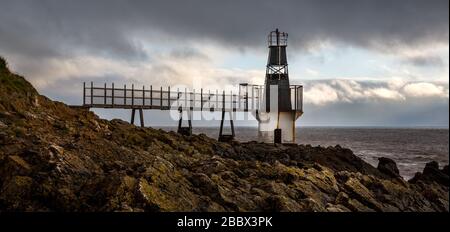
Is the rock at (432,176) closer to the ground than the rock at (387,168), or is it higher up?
closer to the ground

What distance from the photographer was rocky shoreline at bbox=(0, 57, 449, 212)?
11.3 metres

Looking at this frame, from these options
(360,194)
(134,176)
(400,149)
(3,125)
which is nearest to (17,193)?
(134,176)

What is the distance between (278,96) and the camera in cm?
3853

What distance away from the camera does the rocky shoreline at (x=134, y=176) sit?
11.3 meters

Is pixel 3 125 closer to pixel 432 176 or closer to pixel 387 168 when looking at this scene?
pixel 387 168

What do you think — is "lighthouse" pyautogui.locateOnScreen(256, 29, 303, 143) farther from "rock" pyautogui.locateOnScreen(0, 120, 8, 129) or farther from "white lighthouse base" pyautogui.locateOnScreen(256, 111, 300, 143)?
"rock" pyautogui.locateOnScreen(0, 120, 8, 129)

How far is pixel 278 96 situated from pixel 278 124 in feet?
7.63

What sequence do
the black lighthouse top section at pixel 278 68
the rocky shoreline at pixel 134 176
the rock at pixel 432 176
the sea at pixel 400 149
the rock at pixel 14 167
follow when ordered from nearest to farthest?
the rocky shoreline at pixel 134 176 → the rock at pixel 14 167 → the rock at pixel 432 176 → the black lighthouse top section at pixel 278 68 → the sea at pixel 400 149

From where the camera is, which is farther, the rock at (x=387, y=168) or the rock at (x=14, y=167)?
the rock at (x=387, y=168)

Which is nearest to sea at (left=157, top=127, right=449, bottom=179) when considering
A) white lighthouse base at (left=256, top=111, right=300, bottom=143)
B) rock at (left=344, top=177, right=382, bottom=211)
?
white lighthouse base at (left=256, top=111, right=300, bottom=143)

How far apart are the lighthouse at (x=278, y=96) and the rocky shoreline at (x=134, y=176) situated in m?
15.9

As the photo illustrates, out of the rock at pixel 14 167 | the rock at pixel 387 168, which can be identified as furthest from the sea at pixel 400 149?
the rock at pixel 14 167

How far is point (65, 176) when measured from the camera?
1210 cm

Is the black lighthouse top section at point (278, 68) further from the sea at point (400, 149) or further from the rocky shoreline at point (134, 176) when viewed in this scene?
the rocky shoreline at point (134, 176)
